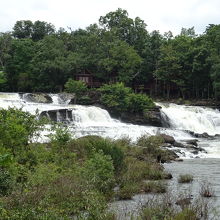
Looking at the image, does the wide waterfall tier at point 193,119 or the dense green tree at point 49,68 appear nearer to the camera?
the wide waterfall tier at point 193,119

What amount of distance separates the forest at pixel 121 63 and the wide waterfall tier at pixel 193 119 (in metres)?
9.38

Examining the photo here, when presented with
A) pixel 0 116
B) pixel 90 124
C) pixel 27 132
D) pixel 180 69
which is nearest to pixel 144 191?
pixel 27 132

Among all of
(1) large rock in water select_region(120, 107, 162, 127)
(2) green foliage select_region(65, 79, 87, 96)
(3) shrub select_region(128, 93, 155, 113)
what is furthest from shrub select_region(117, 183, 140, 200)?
(2) green foliage select_region(65, 79, 87, 96)

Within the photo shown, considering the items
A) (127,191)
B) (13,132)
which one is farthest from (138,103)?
(13,132)

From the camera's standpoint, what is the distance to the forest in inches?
2330

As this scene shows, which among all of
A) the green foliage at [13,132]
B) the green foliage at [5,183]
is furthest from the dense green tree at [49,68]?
the green foliage at [5,183]

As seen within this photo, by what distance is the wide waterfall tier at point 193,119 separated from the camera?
149 ft

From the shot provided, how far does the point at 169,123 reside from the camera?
4591 centimetres

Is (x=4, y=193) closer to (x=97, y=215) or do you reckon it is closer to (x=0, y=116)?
(x=97, y=215)

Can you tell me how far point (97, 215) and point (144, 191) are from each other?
24.7 ft

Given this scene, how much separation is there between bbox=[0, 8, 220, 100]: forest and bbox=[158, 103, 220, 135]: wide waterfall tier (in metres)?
9.38

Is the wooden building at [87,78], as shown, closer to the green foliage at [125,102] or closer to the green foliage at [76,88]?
the green foliage at [76,88]

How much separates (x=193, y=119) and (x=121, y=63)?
56.7 ft

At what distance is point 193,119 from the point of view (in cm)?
4622
